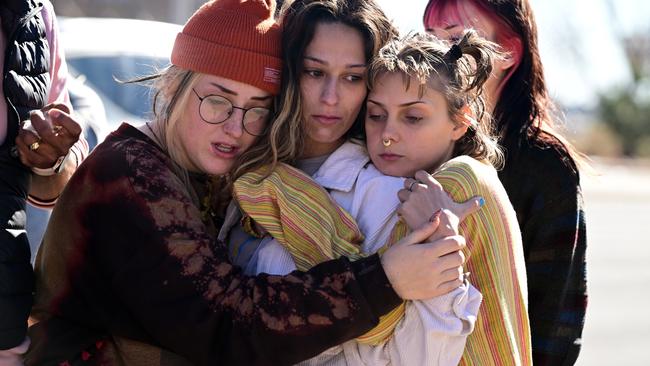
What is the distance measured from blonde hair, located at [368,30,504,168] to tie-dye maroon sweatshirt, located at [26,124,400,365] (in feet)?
1.90

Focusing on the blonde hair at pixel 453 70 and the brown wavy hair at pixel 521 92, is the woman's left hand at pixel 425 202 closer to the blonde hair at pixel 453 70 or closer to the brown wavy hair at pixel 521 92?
the blonde hair at pixel 453 70

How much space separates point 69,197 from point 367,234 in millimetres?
816

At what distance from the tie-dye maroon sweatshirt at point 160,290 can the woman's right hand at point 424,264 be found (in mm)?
40

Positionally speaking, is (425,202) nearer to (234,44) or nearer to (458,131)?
(458,131)

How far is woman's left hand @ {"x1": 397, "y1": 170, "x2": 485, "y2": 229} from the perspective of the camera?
2.52 meters

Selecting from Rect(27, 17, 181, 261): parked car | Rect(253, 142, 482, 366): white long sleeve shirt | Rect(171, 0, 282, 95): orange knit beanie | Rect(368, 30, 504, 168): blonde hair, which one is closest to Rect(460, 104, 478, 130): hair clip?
Rect(368, 30, 504, 168): blonde hair

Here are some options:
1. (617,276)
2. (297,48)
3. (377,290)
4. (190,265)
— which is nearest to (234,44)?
(297,48)

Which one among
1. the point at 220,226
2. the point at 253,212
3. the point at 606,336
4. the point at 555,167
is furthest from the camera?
the point at 606,336

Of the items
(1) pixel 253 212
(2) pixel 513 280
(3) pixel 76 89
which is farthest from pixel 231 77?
(3) pixel 76 89

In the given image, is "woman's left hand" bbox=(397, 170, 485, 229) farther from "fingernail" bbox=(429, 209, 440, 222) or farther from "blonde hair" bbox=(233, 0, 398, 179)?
"blonde hair" bbox=(233, 0, 398, 179)

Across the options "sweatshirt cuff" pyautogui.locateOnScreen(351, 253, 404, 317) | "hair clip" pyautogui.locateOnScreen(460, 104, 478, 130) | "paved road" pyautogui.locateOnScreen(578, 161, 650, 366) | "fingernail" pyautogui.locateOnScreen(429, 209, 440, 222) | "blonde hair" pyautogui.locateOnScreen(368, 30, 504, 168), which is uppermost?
"blonde hair" pyautogui.locateOnScreen(368, 30, 504, 168)

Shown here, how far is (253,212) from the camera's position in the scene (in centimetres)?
271

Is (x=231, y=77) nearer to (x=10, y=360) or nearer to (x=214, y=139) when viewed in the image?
(x=214, y=139)

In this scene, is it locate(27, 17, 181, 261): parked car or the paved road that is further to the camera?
the paved road
